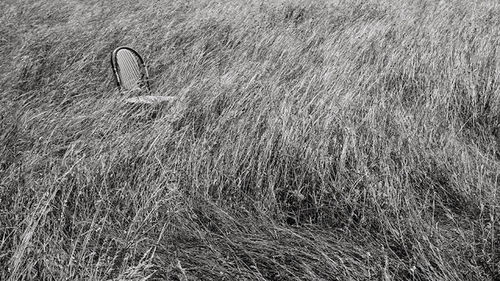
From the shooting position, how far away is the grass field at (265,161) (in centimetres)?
187

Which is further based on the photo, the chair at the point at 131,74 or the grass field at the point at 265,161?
the chair at the point at 131,74

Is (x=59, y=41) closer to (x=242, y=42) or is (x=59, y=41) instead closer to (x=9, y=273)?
(x=242, y=42)

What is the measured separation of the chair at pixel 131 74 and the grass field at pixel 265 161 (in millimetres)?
95

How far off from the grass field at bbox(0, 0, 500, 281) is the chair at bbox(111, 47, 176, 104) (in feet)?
0.31

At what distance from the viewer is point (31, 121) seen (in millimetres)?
2982

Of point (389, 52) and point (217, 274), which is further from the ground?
point (389, 52)

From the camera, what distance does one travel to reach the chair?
325cm

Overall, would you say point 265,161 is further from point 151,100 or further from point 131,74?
point 131,74

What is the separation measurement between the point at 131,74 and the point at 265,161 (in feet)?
5.42

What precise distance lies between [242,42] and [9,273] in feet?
10.9

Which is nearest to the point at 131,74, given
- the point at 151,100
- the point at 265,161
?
the point at 151,100

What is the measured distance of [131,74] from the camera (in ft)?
12.0

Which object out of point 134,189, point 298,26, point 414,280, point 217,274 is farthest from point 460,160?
point 298,26

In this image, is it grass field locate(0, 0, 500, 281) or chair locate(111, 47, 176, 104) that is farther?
chair locate(111, 47, 176, 104)
